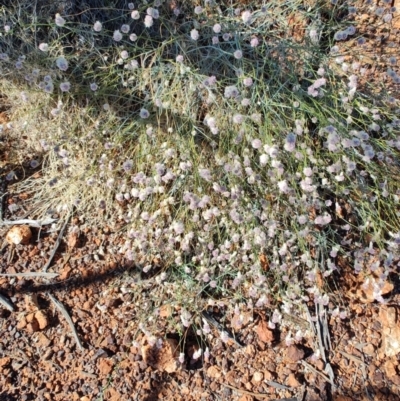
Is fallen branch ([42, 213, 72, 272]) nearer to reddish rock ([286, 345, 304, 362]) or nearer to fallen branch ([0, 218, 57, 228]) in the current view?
fallen branch ([0, 218, 57, 228])

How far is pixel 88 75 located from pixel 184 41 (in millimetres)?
465

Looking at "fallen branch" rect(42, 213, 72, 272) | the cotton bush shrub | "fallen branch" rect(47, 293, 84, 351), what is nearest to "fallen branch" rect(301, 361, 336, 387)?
the cotton bush shrub

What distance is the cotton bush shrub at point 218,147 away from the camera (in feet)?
6.09

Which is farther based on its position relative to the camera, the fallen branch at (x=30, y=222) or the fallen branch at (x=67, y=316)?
the fallen branch at (x=30, y=222)

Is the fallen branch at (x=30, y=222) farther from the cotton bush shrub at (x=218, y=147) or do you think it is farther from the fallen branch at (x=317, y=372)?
the fallen branch at (x=317, y=372)

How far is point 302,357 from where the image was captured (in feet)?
6.20

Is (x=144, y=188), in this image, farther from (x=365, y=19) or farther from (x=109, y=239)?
(x=365, y=19)

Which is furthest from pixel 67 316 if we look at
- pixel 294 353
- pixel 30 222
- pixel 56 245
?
pixel 294 353

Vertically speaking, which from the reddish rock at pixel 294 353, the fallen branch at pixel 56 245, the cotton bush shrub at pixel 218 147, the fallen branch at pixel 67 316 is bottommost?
the fallen branch at pixel 67 316

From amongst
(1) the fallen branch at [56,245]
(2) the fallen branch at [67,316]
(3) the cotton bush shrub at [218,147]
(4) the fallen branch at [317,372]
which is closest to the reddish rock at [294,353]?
(4) the fallen branch at [317,372]

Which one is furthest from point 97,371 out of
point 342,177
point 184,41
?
point 184,41

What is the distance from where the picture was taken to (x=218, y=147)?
2.00 m

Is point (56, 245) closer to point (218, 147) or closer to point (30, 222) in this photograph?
point (30, 222)

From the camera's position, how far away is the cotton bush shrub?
6.09ft
